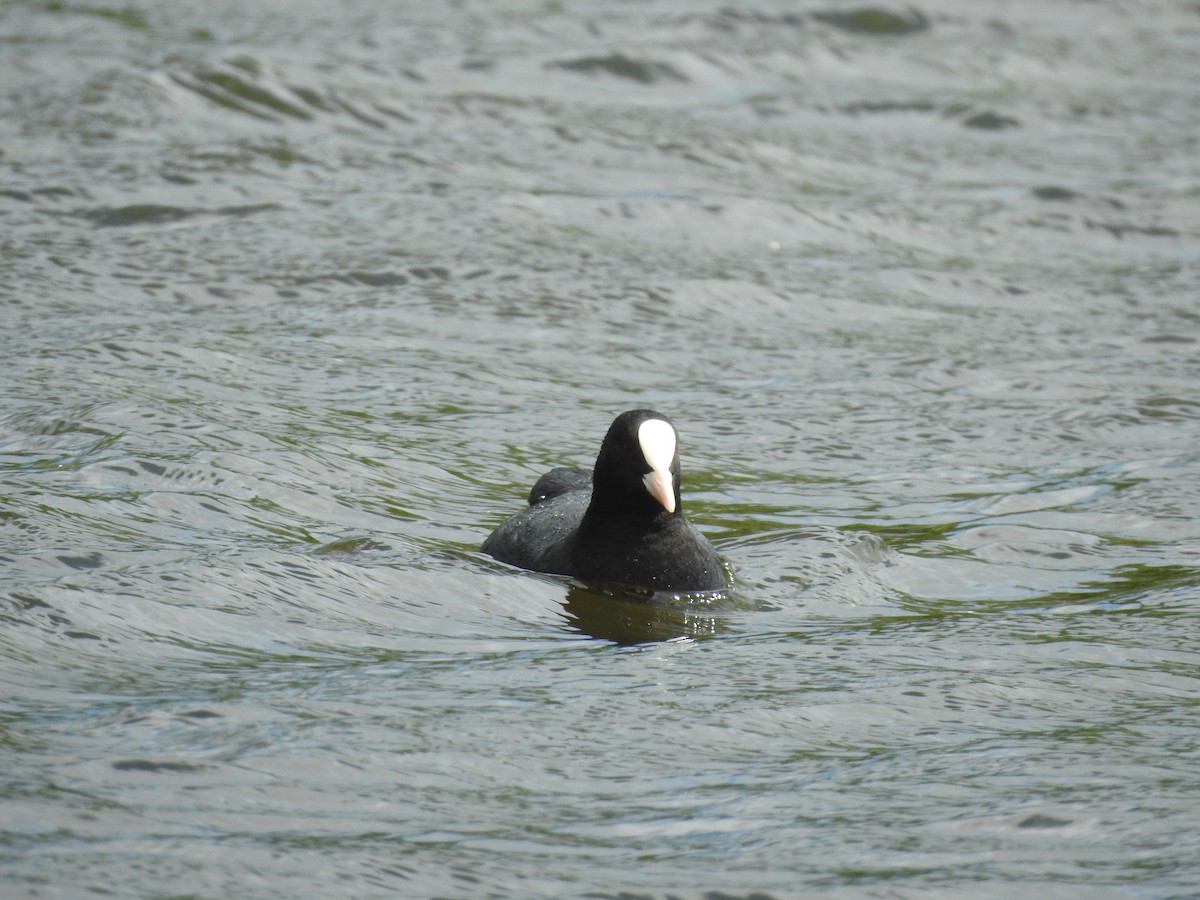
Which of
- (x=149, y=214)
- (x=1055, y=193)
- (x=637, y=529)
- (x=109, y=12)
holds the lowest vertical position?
(x=149, y=214)

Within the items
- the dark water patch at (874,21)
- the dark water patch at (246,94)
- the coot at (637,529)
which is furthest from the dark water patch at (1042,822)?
the dark water patch at (874,21)

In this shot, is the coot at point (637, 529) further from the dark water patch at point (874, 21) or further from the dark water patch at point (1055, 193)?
the dark water patch at point (874, 21)

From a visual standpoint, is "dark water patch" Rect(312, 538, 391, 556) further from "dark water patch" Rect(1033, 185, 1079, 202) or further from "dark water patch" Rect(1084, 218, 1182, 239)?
"dark water patch" Rect(1033, 185, 1079, 202)

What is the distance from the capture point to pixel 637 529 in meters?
5.83

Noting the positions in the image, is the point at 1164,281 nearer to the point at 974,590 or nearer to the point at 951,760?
the point at 974,590

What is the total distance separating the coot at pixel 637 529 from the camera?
18.8ft

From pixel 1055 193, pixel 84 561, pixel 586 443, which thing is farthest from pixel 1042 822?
pixel 1055 193

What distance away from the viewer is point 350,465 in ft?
22.9

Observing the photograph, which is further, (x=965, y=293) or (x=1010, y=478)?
(x=965, y=293)

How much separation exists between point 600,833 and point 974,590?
2.57m

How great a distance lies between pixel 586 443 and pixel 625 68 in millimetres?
7218

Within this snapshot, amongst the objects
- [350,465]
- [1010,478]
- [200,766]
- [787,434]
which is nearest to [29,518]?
[350,465]

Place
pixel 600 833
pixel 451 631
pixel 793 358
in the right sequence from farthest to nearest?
pixel 793 358 < pixel 451 631 < pixel 600 833

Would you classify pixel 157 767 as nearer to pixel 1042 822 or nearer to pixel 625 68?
pixel 1042 822
